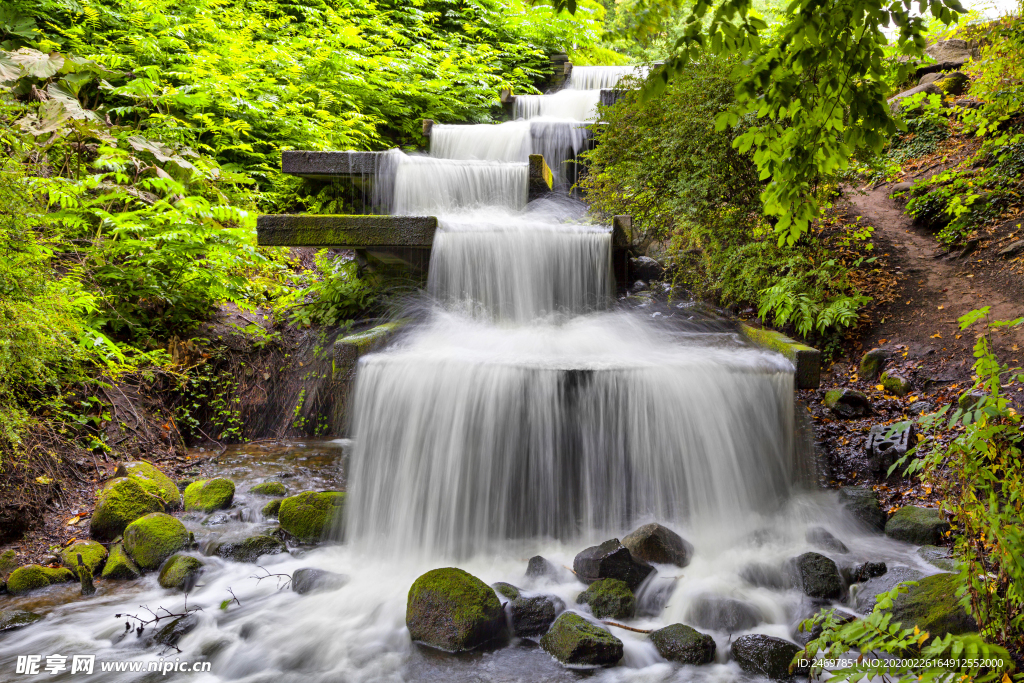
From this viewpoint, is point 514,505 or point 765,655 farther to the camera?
point 514,505

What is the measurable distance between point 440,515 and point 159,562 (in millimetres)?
2230

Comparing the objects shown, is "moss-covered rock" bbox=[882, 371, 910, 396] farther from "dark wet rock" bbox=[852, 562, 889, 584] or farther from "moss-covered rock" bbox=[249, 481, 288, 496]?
"moss-covered rock" bbox=[249, 481, 288, 496]

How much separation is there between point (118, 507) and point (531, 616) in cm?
361

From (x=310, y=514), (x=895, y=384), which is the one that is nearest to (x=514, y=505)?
(x=310, y=514)

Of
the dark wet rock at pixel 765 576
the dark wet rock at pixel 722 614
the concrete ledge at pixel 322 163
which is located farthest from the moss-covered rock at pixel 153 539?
the concrete ledge at pixel 322 163

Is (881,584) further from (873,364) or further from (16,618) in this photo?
(16,618)

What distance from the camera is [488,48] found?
46.1ft

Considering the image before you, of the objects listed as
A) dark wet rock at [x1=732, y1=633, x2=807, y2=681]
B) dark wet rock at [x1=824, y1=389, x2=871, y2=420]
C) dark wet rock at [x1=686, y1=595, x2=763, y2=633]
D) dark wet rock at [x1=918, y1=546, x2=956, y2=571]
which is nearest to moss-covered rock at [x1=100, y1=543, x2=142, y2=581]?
dark wet rock at [x1=686, y1=595, x2=763, y2=633]

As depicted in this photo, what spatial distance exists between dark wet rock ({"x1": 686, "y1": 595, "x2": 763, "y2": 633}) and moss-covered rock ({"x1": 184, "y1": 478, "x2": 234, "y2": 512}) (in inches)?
166

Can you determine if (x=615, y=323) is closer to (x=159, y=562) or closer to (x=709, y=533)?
(x=709, y=533)

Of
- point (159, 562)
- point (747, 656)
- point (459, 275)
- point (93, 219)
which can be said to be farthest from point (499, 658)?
point (93, 219)

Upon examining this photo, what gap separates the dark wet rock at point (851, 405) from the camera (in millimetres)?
6066

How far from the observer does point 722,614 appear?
12.5 ft

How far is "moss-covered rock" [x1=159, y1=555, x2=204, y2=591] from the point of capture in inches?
170
